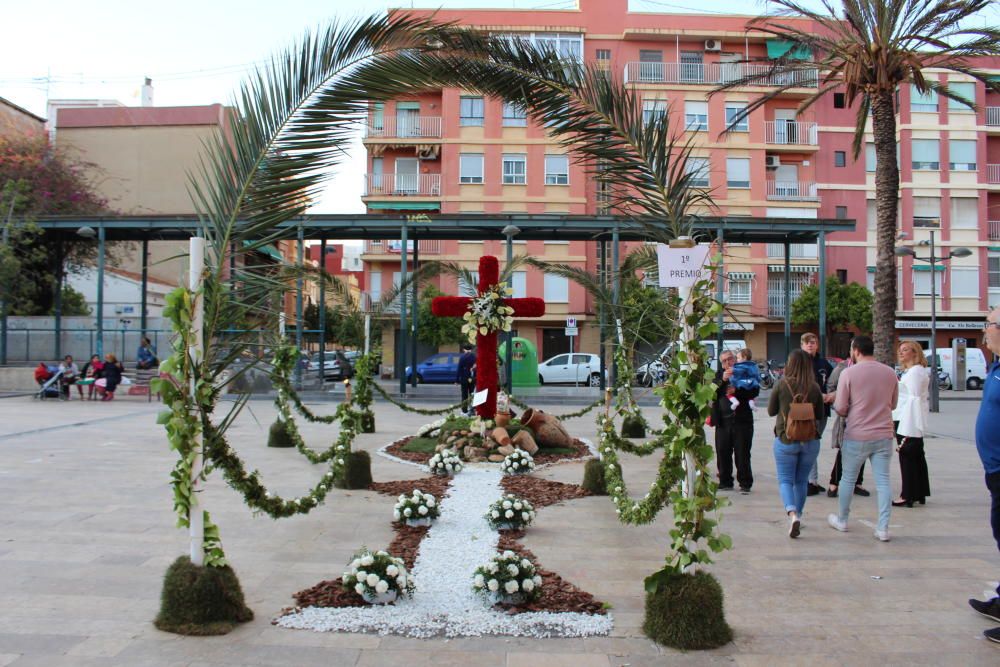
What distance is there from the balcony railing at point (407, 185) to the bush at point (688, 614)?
3881 centimetres

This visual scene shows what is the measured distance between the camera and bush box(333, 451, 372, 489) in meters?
8.73

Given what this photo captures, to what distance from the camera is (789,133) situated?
43.1 meters

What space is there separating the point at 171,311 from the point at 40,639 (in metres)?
1.97

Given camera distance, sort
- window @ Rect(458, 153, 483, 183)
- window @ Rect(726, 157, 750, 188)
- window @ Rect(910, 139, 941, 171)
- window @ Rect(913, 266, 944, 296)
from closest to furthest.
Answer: window @ Rect(458, 153, 483, 183) < window @ Rect(726, 157, 750, 188) < window @ Rect(913, 266, 944, 296) < window @ Rect(910, 139, 941, 171)

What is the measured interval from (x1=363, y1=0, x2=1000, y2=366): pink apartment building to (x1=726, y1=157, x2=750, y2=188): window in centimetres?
8

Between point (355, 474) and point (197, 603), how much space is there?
4.35 meters

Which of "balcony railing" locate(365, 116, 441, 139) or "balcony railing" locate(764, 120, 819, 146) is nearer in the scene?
"balcony railing" locate(365, 116, 441, 139)

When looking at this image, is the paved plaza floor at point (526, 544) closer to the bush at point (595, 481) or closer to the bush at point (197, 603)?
the bush at point (197, 603)

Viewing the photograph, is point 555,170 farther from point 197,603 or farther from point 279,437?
point 197,603

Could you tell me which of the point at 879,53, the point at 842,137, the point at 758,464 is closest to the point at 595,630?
the point at 758,464

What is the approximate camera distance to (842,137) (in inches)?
1731

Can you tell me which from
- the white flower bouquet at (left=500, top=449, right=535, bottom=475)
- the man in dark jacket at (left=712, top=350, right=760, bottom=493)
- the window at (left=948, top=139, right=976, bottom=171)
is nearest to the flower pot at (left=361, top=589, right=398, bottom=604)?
the white flower bouquet at (left=500, top=449, right=535, bottom=475)

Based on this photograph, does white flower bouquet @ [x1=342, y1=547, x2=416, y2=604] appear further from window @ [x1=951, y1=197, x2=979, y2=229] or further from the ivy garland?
window @ [x1=951, y1=197, x2=979, y2=229]

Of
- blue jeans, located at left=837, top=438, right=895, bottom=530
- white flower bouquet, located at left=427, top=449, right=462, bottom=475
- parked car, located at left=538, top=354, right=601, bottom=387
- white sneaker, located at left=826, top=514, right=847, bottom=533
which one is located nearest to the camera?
blue jeans, located at left=837, top=438, right=895, bottom=530
